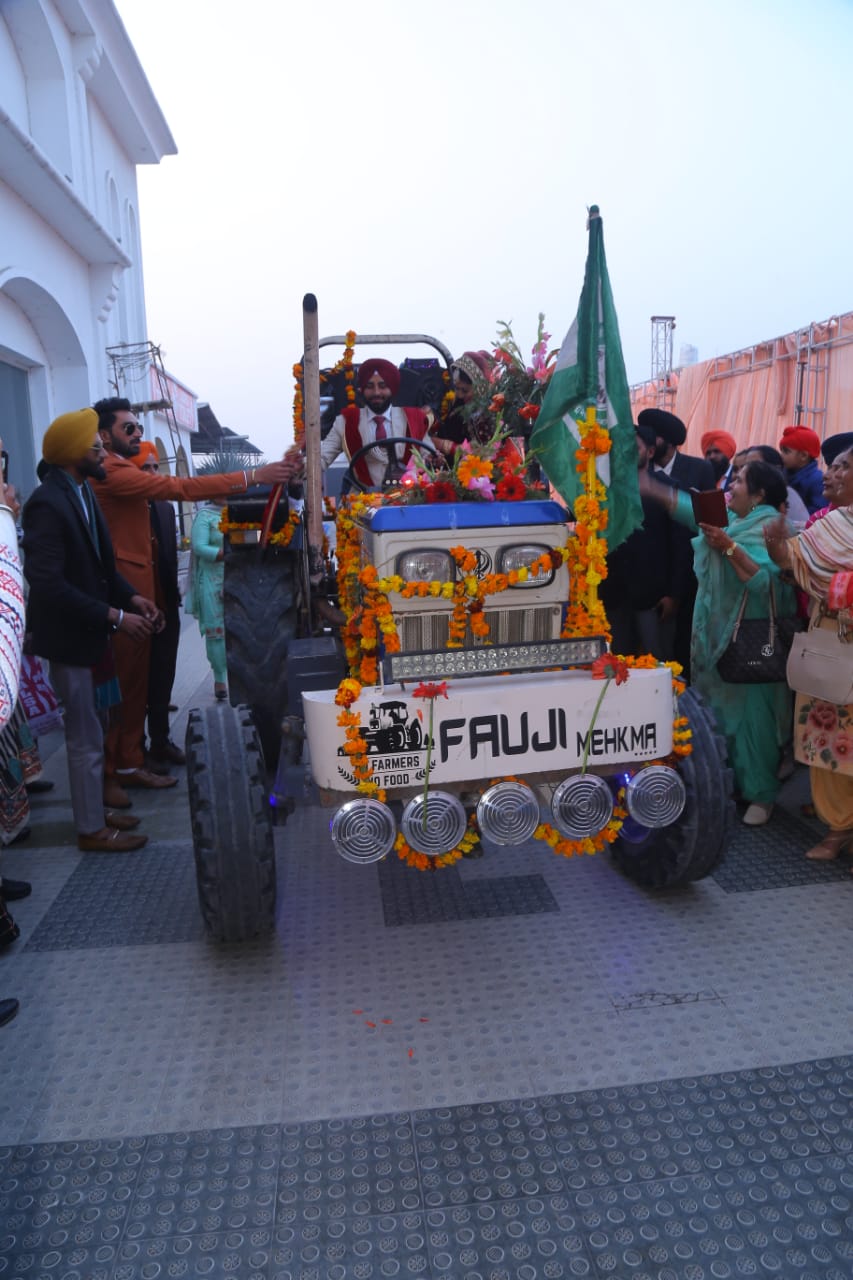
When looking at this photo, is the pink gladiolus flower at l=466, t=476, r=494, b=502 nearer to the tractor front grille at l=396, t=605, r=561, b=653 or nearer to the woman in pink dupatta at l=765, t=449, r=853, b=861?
the tractor front grille at l=396, t=605, r=561, b=653

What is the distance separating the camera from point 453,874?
3805 millimetres

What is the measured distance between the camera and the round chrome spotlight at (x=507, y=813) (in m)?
2.77

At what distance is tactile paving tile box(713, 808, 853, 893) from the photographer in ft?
11.9

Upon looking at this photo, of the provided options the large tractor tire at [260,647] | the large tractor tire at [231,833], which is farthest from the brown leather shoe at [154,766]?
the large tractor tire at [231,833]

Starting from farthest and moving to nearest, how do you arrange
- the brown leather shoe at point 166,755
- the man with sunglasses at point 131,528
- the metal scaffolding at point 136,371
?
the metal scaffolding at point 136,371 < the brown leather shoe at point 166,755 < the man with sunglasses at point 131,528

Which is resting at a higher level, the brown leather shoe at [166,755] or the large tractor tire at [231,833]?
the large tractor tire at [231,833]

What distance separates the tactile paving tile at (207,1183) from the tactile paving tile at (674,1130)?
75 centimetres

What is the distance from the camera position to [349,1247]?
196cm

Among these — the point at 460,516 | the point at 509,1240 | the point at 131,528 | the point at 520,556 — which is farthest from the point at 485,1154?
the point at 131,528

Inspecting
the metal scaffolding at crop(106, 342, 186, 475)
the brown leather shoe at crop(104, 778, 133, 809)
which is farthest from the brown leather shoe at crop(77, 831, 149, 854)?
the metal scaffolding at crop(106, 342, 186, 475)

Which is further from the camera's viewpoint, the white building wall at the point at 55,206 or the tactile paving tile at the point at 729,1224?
the white building wall at the point at 55,206

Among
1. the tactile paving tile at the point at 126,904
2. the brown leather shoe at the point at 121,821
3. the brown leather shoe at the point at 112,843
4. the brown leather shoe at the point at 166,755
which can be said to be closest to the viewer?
the tactile paving tile at the point at 126,904

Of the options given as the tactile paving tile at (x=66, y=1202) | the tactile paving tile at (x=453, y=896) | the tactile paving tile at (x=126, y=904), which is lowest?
the tactile paving tile at (x=66, y=1202)

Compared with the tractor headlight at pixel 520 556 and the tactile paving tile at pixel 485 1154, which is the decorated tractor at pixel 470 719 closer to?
the tractor headlight at pixel 520 556
